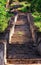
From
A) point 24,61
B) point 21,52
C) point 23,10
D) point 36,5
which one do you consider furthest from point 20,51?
point 23,10

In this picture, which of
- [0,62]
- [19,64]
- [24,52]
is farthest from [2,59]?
[24,52]

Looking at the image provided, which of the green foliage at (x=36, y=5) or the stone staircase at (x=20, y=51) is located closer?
the stone staircase at (x=20, y=51)

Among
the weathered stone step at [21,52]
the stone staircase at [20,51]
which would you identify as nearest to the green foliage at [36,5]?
the stone staircase at [20,51]

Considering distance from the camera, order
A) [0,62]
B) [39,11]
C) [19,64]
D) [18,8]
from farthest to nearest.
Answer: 1. [18,8]
2. [39,11]
3. [19,64]
4. [0,62]

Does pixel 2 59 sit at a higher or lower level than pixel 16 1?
lower

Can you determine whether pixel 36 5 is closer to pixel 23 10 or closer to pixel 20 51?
pixel 23 10

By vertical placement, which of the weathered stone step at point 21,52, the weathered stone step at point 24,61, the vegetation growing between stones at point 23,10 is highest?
the vegetation growing between stones at point 23,10

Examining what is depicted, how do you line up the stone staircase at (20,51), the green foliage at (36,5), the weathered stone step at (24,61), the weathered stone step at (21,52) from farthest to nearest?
the green foliage at (36,5) → the weathered stone step at (21,52) → the stone staircase at (20,51) → the weathered stone step at (24,61)

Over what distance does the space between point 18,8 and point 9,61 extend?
2198 centimetres

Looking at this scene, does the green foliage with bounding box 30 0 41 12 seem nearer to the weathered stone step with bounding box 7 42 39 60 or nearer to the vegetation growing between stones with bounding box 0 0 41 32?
the vegetation growing between stones with bounding box 0 0 41 32

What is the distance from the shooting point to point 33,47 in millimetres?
10375

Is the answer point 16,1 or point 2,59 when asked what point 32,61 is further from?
point 16,1

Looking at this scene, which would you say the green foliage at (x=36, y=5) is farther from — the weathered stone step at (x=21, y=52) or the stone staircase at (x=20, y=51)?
the weathered stone step at (x=21, y=52)

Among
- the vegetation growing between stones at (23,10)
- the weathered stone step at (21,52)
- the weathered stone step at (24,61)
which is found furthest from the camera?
the vegetation growing between stones at (23,10)
